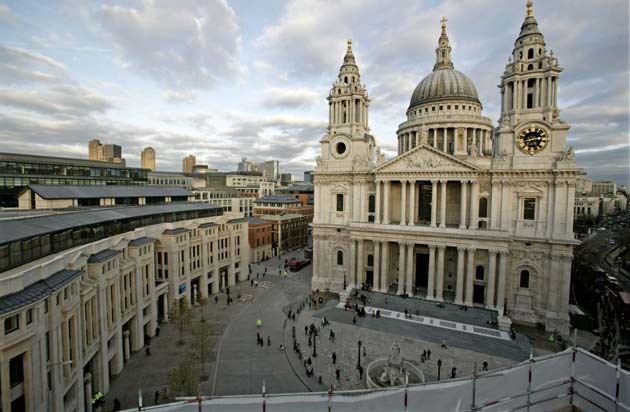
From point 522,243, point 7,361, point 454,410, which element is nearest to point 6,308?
point 7,361

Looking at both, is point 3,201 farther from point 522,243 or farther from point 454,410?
point 522,243

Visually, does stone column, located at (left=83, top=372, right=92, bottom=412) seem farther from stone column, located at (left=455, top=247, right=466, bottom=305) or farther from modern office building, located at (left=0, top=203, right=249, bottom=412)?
stone column, located at (left=455, top=247, right=466, bottom=305)

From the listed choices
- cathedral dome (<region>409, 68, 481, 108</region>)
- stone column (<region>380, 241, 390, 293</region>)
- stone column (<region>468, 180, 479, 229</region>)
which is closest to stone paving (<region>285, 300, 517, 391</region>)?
stone column (<region>380, 241, 390, 293</region>)

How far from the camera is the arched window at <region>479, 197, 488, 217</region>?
40875 mm

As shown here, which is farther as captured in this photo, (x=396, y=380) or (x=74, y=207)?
(x=74, y=207)

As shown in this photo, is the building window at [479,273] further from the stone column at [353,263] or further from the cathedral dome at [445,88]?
the cathedral dome at [445,88]

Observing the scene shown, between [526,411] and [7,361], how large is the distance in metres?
22.4

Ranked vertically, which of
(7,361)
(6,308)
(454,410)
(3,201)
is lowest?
(7,361)

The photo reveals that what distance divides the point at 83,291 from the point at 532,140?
4909 cm

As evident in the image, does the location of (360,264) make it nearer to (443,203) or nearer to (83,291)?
(443,203)

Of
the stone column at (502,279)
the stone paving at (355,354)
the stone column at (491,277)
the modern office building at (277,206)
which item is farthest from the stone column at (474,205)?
the modern office building at (277,206)

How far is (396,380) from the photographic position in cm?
2306

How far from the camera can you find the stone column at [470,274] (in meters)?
39.8

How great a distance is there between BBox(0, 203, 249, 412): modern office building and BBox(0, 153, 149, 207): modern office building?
30.2m
